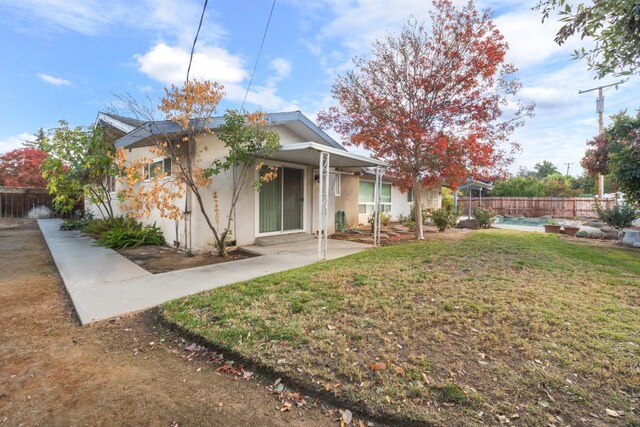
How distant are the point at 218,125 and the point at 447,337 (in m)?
6.02

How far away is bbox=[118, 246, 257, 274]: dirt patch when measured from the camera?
21.5 ft

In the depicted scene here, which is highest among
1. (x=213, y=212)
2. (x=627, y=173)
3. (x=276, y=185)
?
(x=627, y=173)

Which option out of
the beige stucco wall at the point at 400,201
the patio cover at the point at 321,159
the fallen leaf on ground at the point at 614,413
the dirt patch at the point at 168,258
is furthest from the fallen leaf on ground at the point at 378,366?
the beige stucco wall at the point at 400,201

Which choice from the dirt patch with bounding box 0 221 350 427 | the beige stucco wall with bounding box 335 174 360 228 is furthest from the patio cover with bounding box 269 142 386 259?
the dirt patch with bounding box 0 221 350 427

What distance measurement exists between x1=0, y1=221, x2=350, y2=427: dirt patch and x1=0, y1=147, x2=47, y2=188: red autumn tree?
25.4 m

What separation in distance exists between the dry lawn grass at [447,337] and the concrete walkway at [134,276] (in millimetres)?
605

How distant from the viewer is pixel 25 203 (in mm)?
19250

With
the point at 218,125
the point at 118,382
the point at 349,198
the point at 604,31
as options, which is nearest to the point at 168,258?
the point at 218,125

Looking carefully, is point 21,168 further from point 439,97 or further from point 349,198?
point 439,97

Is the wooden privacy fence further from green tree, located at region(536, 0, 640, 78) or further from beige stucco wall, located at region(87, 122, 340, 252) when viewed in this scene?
green tree, located at region(536, 0, 640, 78)

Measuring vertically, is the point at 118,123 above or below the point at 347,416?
above

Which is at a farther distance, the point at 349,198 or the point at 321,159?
the point at 349,198

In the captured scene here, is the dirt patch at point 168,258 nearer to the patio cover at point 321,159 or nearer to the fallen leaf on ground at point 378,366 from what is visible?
the patio cover at point 321,159

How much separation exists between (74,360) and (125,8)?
7.08m
